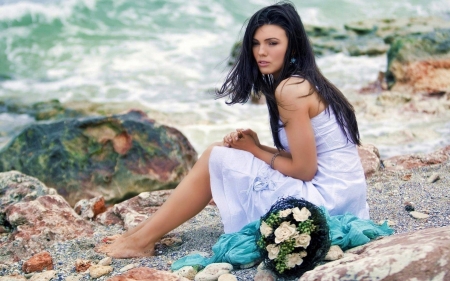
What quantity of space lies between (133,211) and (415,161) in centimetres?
272

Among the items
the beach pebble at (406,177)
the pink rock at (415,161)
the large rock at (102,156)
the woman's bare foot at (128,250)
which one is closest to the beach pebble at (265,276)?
the woman's bare foot at (128,250)

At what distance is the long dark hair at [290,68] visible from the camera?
3.94 metres

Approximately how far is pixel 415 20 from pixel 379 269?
16.3 metres

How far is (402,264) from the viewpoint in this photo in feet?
9.06

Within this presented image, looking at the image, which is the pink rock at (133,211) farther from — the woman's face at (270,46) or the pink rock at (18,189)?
the woman's face at (270,46)

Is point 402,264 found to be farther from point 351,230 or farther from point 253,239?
point 253,239

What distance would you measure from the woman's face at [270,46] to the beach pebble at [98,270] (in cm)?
162

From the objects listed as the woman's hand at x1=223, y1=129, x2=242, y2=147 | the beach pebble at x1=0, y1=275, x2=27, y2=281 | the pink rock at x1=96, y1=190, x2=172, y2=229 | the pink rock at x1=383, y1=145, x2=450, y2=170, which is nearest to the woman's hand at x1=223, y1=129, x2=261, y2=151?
the woman's hand at x1=223, y1=129, x2=242, y2=147

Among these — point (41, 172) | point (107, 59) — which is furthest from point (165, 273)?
point (107, 59)

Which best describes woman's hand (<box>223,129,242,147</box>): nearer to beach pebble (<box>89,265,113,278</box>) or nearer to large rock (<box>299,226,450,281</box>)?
beach pebble (<box>89,265,113,278</box>)

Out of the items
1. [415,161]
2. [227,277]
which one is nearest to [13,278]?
[227,277]

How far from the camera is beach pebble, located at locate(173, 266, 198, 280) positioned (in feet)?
11.9

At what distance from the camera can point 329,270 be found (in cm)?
289

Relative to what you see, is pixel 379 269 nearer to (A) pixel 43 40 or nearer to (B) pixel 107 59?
(B) pixel 107 59
